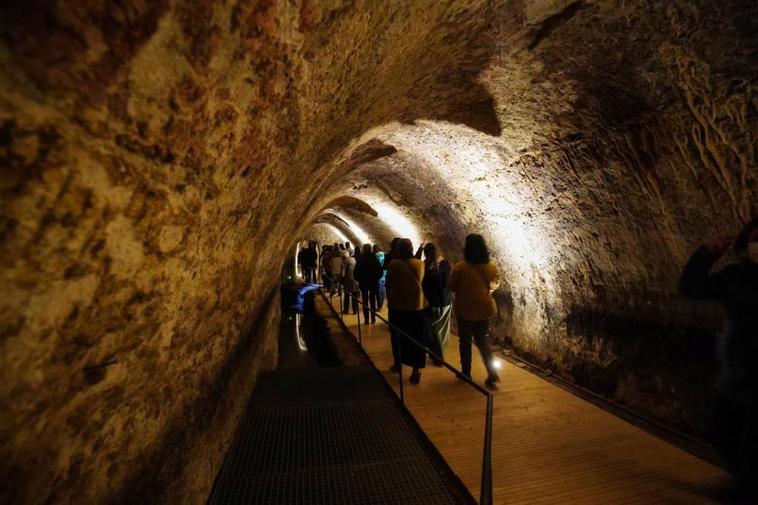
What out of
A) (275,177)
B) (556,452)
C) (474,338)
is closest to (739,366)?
(556,452)

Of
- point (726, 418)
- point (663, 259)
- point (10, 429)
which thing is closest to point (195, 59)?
point (10, 429)

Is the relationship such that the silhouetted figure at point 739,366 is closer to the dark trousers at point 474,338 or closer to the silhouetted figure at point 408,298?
the dark trousers at point 474,338

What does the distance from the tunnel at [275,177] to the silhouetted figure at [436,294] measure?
59.2 inches

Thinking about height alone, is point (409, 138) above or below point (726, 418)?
above

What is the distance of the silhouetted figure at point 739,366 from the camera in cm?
222

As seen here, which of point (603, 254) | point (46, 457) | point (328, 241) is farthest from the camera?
point (328, 241)

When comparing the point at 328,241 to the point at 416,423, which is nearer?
the point at 416,423

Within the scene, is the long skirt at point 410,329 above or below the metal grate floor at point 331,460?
above

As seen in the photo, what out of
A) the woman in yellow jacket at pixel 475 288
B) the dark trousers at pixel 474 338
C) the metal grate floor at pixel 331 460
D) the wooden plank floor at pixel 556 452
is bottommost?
the metal grate floor at pixel 331 460

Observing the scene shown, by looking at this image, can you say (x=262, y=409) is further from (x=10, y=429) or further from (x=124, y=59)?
(x=124, y=59)

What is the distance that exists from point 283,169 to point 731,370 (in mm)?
2942

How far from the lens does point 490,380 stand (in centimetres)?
461

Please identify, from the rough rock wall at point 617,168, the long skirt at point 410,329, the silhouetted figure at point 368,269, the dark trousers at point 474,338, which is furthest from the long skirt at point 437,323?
the silhouetted figure at point 368,269

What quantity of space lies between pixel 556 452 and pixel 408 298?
84.0 inches
